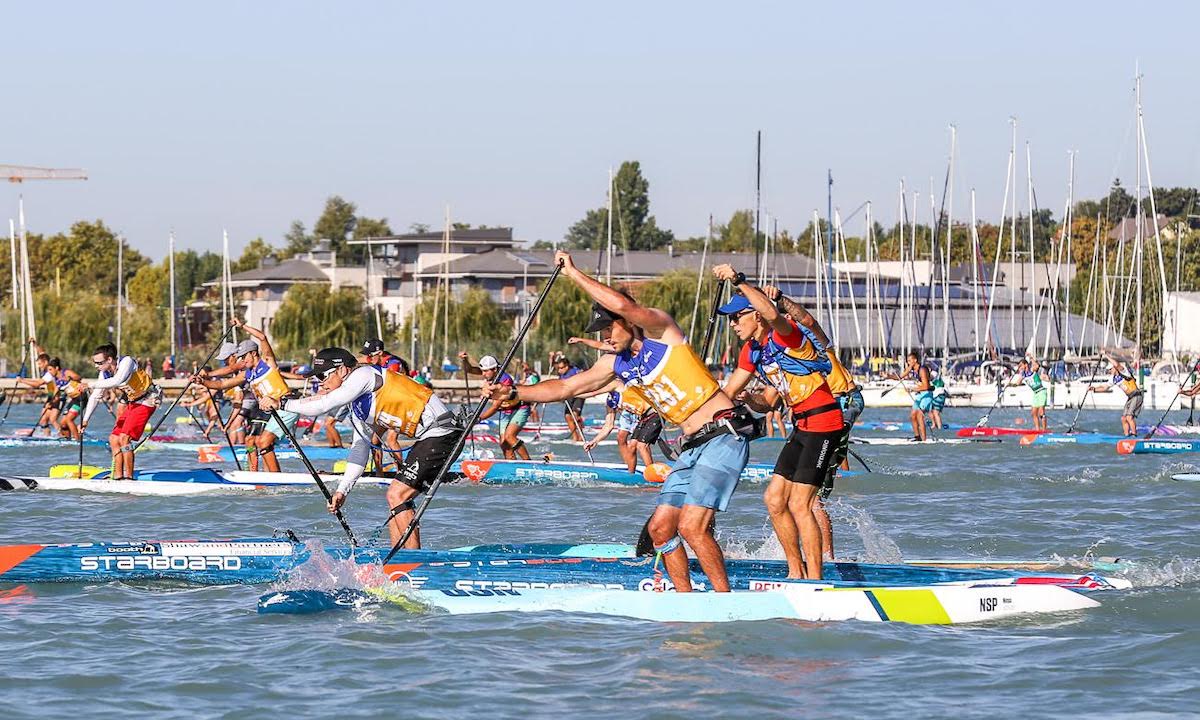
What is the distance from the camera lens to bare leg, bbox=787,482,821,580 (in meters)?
12.5

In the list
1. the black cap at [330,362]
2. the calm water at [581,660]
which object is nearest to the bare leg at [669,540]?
the calm water at [581,660]

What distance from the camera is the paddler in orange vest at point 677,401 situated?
10797 mm

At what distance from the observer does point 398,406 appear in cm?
1354

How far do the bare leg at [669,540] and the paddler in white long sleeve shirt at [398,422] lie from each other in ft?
8.11

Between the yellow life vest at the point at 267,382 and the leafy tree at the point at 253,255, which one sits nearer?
the yellow life vest at the point at 267,382

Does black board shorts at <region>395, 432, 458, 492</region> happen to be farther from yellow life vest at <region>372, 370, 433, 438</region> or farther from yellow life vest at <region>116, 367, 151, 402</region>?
yellow life vest at <region>116, 367, 151, 402</region>

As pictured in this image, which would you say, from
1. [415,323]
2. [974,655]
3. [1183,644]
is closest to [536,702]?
[974,655]

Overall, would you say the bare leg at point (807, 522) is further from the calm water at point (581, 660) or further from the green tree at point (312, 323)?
the green tree at point (312, 323)

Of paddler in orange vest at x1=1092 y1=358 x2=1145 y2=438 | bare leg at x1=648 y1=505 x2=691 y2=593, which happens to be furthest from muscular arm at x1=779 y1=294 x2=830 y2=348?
paddler in orange vest at x1=1092 y1=358 x2=1145 y2=438

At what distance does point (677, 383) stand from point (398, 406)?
3.33 meters

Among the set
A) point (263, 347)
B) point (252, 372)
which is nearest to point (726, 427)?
point (263, 347)

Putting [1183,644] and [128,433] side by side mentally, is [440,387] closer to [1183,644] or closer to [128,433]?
[128,433]

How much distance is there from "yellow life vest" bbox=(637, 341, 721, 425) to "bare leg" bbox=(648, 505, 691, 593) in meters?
0.65

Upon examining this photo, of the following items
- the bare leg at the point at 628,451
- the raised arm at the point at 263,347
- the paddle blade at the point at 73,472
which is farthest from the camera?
the bare leg at the point at 628,451
